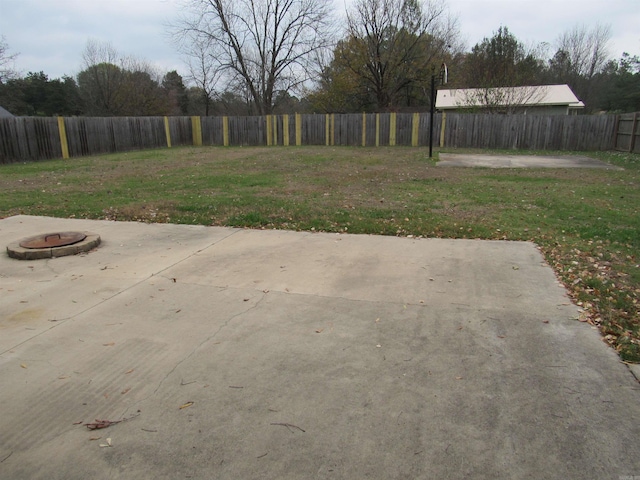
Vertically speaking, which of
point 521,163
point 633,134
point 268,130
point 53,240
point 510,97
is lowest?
point 53,240

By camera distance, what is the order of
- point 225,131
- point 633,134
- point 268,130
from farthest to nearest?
point 225,131 < point 268,130 < point 633,134

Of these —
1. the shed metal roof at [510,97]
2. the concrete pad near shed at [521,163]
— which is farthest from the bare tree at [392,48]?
the concrete pad near shed at [521,163]

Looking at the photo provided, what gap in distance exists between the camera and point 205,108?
47125 mm

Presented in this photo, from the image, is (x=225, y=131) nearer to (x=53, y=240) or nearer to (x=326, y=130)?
(x=326, y=130)

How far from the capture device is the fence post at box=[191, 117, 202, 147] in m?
27.0

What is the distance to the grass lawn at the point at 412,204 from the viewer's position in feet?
15.3

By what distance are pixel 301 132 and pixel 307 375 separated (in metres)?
24.2

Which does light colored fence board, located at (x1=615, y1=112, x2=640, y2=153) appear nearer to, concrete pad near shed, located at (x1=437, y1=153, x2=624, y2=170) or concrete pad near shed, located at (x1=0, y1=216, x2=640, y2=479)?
concrete pad near shed, located at (x1=437, y1=153, x2=624, y2=170)

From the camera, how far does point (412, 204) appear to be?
8.09m

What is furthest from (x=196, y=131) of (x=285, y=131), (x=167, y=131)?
(x=285, y=131)

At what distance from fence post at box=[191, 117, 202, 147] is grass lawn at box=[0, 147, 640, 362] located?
13.3 meters

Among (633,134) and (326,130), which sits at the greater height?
(326,130)

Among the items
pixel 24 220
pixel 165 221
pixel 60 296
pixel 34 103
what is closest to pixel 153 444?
pixel 60 296

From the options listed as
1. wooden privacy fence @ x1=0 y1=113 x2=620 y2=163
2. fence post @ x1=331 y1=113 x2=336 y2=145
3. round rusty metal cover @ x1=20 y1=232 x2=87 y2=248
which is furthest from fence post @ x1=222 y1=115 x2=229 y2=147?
round rusty metal cover @ x1=20 y1=232 x2=87 y2=248
